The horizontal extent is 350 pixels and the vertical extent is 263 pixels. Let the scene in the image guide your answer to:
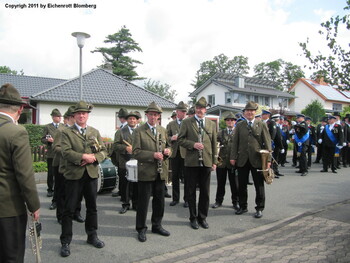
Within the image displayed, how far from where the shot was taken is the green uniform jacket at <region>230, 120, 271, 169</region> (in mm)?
6332

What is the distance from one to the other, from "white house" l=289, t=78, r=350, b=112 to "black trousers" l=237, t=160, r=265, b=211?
166 ft

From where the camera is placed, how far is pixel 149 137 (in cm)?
523

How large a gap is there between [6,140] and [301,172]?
443 inches

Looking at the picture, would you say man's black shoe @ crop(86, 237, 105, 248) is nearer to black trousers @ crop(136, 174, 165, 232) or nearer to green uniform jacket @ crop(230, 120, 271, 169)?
black trousers @ crop(136, 174, 165, 232)

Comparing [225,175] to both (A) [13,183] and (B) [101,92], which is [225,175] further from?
(B) [101,92]

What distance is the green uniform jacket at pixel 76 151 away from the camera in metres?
4.67

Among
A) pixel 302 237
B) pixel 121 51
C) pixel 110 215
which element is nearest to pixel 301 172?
pixel 302 237

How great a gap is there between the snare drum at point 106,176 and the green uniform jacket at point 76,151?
116 inches

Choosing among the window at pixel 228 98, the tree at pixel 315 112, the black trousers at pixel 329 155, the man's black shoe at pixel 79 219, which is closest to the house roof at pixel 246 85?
the window at pixel 228 98

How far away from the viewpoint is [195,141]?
18.9 ft

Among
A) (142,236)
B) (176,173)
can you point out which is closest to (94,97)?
(176,173)

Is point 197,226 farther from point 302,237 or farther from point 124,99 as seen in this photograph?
point 124,99

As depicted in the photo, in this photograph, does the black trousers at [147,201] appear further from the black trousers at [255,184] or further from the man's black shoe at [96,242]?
the black trousers at [255,184]

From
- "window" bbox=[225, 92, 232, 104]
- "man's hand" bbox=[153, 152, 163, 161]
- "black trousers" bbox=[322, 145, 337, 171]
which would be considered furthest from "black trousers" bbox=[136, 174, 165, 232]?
"window" bbox=[225, 92, 232, 104]
